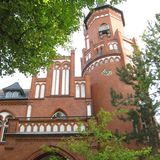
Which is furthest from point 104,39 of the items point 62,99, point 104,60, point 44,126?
point 44,126

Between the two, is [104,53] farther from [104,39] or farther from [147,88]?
[147,88]

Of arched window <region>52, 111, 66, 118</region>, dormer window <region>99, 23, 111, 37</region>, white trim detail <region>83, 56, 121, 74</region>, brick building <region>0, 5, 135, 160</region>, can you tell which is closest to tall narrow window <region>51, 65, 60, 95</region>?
brick building <region>0, 5, 135, 160</region>

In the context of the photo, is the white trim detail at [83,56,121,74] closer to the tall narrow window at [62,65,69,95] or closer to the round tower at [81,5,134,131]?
the round tower at [81,5,134,131]

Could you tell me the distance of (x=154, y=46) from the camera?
1416 centimetres

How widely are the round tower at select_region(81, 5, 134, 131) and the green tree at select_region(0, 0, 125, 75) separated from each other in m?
8.47

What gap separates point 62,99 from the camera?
18984 millimetres

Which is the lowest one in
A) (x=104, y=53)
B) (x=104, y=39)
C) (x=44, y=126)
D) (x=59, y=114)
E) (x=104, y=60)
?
(x=44, y=126)

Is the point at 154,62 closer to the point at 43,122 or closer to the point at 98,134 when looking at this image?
the point at 98,134

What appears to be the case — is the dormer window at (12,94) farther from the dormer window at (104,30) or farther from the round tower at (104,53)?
the dormer window at (104,30)

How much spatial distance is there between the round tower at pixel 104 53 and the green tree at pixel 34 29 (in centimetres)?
847

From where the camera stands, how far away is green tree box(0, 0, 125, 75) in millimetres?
9539

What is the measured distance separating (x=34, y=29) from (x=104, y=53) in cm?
1233

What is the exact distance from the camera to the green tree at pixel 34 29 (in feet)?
31.3

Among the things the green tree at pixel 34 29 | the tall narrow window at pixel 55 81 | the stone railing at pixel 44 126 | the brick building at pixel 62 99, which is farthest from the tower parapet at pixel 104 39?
the green tree at pixel 34 29
